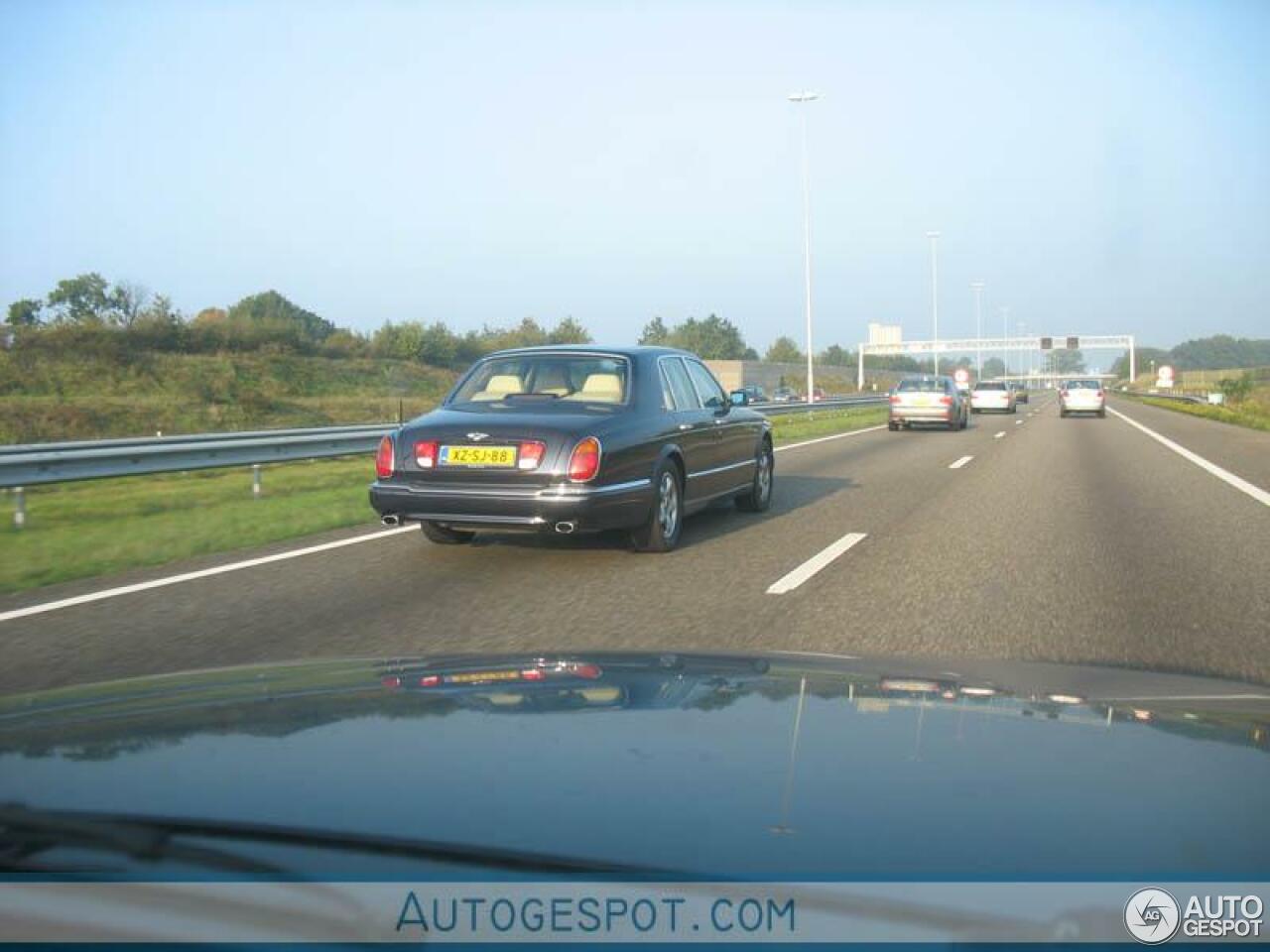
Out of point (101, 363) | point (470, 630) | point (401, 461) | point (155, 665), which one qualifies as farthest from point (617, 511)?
point (101, 363)

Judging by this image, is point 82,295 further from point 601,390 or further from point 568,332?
point 601,390

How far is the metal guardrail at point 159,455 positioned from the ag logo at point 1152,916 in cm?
1096

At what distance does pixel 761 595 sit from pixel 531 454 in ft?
6.19

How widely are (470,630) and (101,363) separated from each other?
1808 inches

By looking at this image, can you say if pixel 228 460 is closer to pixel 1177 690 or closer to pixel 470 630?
pixel 470 630

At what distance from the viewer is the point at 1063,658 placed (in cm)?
543

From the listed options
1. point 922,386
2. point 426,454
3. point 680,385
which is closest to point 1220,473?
point 680,385

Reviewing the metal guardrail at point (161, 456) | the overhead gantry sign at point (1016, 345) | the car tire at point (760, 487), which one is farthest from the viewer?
the overhead gantry sign at point (1016, 345)

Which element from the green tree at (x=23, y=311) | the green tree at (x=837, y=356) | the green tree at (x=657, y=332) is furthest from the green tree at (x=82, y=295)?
the green tree at (x=837, y=356)

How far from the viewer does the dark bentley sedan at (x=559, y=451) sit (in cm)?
789

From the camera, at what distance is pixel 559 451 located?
25.8ft

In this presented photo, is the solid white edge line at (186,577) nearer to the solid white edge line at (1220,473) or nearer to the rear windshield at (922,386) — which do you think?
the solid white edge line at (1220,473)

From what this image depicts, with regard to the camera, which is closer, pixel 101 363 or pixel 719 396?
pixel 719 396

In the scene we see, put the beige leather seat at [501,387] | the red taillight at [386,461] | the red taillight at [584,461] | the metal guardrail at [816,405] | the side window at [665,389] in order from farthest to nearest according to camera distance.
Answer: the metal guardrail at [816,405]
the side window at [665,389]
the beige leather seat at [501,387]
the red taillight at [386,461]
the red taillight at [584,461]
